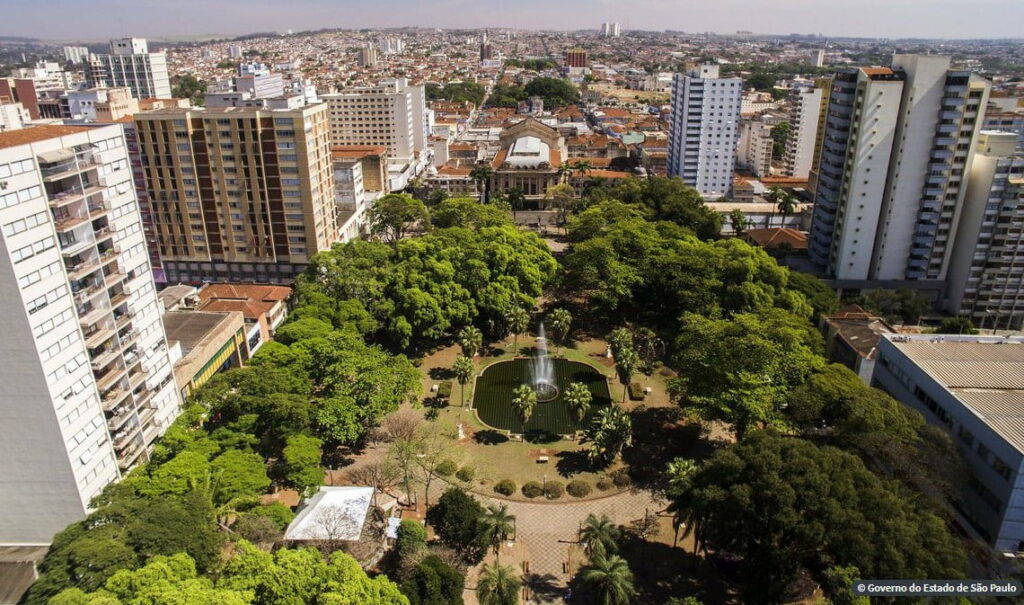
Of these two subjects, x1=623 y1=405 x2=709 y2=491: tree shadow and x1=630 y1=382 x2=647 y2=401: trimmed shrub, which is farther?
x1=630 y1=382 x2=647 y2=401: trimmed shrub

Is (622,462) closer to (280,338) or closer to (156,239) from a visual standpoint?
(280,338)

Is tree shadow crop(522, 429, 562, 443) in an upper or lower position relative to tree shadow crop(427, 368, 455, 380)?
lower

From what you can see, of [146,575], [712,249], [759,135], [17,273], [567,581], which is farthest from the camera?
[759,135]

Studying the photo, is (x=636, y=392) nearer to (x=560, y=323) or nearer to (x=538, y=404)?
(x=538, y=404)

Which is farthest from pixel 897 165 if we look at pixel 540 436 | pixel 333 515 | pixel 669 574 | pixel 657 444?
pixel 333 515

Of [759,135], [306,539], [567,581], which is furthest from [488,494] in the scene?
[759,135]

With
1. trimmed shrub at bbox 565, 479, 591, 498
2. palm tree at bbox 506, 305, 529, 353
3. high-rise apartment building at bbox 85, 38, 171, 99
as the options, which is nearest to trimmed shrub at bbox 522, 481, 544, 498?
trimmed shrub at bbox 565, 479, 591, 498

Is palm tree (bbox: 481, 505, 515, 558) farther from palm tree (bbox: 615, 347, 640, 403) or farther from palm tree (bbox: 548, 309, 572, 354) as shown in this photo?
palm tree (bbox: 548, 309, 572, 354)
